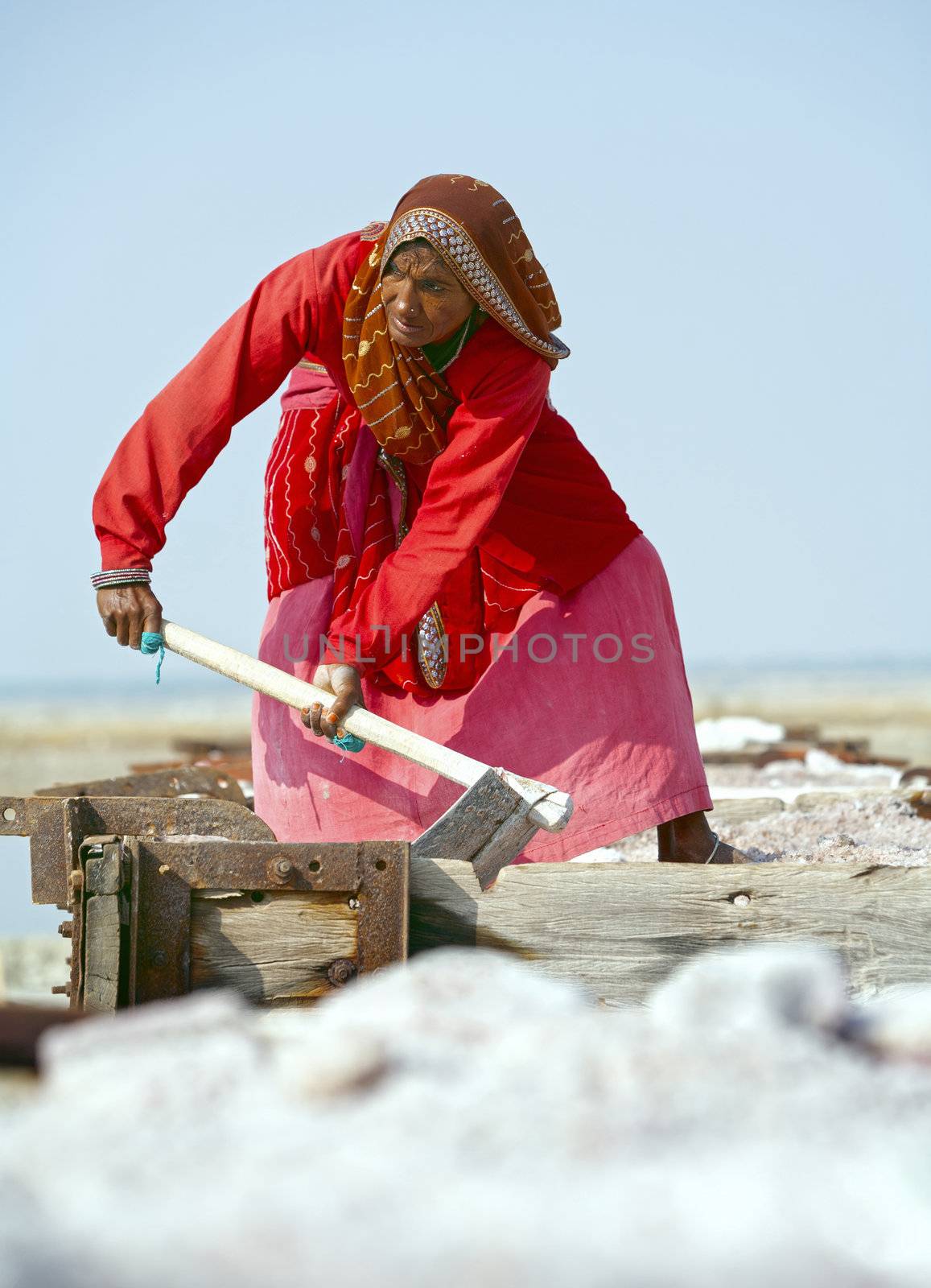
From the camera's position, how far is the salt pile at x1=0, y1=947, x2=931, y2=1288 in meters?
0.90

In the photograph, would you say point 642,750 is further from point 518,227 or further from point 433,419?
point 518,227

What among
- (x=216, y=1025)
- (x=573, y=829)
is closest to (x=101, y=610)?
(x=573, y=829)

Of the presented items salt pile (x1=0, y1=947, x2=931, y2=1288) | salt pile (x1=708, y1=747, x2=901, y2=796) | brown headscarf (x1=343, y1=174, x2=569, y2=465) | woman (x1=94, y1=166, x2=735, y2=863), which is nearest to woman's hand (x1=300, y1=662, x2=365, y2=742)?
woman (x1=94, y1=166, x2=735, y2=863)

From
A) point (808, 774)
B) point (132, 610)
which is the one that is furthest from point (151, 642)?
point (808, 774)

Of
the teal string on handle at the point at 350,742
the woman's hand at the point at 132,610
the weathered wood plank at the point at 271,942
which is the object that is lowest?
the weathered wood plank at the point at 271,942

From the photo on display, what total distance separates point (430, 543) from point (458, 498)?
0.12 m

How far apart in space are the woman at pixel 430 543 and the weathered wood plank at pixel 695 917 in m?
0.82

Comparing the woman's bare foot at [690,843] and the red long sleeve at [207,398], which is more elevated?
the red long sleeve at [207,398]

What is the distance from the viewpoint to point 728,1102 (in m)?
1.05

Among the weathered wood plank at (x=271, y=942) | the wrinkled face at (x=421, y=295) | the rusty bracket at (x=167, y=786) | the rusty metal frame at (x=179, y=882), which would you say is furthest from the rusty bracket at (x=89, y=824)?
the wrinkled face at (x=421, y=295)

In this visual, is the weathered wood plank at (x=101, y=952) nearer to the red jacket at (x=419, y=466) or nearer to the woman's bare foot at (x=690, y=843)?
the red jacket at (x=419, y=466)

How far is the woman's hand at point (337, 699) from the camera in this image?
3092 mm

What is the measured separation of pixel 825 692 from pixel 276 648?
4129 centimetres

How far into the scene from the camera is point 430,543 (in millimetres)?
3131
